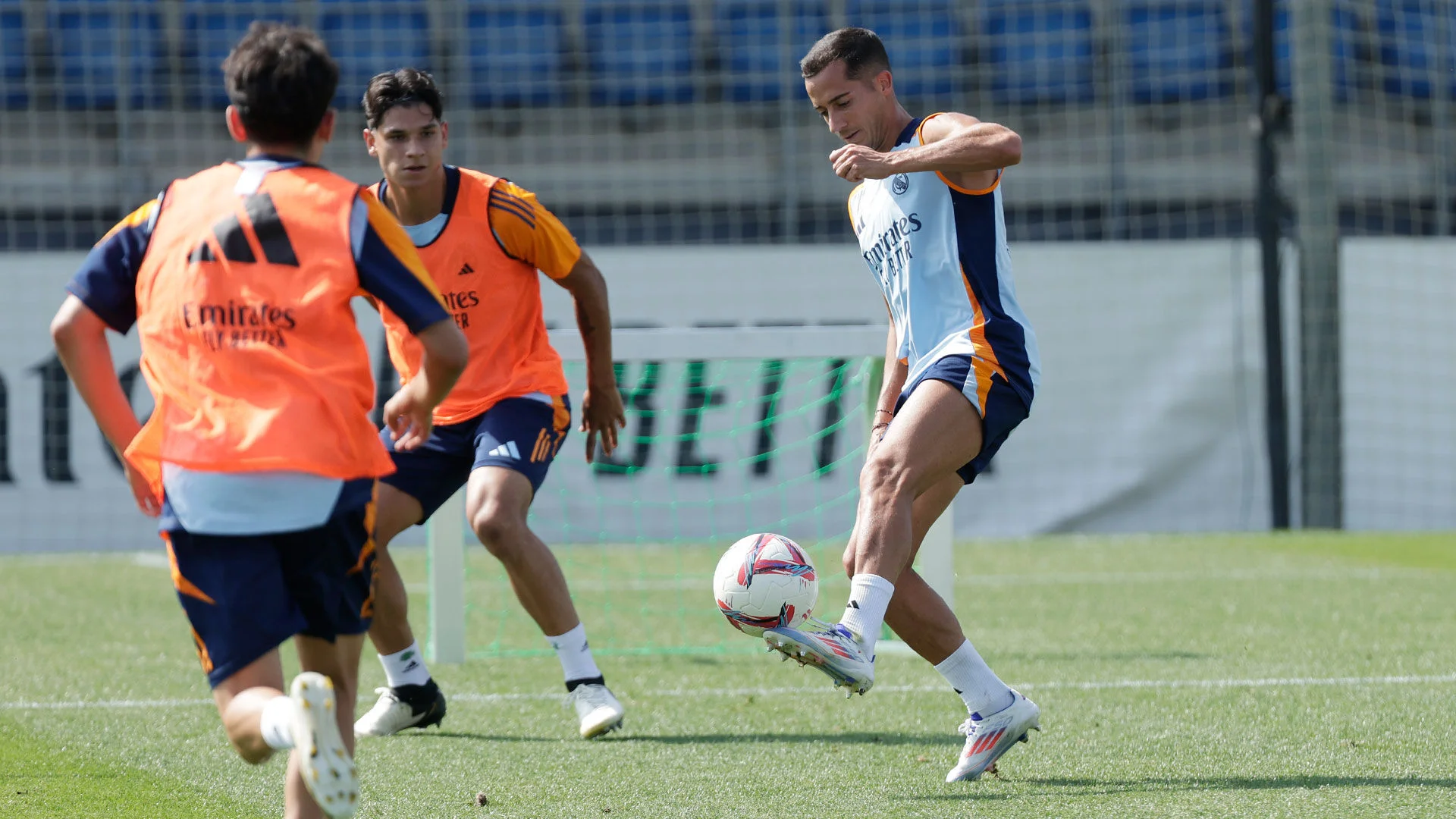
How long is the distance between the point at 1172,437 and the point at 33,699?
787 cm

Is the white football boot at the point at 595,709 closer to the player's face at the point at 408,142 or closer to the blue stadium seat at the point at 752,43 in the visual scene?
the player's face at the point at 408,142

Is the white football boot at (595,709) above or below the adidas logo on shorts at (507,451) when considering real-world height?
below

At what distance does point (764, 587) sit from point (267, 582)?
183 centimetres

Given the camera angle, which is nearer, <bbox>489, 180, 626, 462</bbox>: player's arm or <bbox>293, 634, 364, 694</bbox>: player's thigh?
<bbox>293, 634, 364, 694</bbox>: player's thigh

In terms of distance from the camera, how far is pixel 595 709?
15.3 feet

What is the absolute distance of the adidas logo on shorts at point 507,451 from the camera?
4.65 m

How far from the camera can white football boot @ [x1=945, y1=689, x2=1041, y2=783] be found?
13.3 feet

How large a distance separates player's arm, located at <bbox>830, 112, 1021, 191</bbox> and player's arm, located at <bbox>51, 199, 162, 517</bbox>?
A: 1657mm

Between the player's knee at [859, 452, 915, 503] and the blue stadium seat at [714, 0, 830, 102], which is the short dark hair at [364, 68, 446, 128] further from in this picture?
the blue stadium seat at [714, 0, 830, 102]

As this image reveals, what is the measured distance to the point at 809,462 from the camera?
34.3 ft

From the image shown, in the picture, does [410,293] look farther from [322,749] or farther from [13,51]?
[13,51]

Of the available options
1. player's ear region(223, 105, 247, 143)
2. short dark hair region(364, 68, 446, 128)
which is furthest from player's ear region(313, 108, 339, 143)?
short dark hair region(364, 68, 446, 128)

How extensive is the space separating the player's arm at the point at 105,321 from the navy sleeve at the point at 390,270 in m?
0.40

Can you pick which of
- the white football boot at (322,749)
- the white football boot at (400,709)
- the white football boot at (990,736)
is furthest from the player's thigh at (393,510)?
the white football boot at (322,749)
